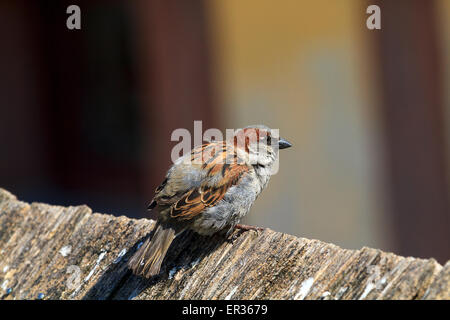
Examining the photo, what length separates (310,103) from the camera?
303 inches

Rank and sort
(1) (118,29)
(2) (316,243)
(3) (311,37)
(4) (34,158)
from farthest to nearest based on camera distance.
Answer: (4) (34,158)
(1) (118,29)
(3) (311,37)
(2) (316,243)

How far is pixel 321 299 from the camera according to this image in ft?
6.37

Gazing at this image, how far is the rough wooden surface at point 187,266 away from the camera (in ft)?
6.19

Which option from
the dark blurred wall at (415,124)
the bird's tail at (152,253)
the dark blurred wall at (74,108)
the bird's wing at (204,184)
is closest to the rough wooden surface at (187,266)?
the bird's tail at (152,253)

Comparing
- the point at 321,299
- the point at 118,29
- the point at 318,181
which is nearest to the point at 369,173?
the point at 318,181

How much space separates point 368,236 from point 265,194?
1212 millimetres

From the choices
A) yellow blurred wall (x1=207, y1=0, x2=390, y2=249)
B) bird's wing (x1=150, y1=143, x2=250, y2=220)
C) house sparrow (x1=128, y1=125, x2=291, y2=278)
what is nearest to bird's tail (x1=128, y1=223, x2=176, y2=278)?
house sparrow (x1=128, y1=125, x2=291, y2=278)

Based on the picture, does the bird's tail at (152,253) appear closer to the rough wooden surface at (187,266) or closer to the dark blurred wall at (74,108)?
the rough wooden surface at (187,266)

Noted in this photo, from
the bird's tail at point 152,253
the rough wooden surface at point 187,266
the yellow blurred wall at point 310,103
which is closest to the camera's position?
the rough wooden surface at point 187,266

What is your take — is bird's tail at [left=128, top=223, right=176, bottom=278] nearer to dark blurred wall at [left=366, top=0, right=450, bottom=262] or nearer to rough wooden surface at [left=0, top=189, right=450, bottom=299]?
rough wooden surface at [left=0, top=189, right=450, bottom=299]

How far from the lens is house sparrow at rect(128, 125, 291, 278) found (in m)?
3.03

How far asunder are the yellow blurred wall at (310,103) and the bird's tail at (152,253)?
4.75 metres

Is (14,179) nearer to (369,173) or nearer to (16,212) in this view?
(369,173)

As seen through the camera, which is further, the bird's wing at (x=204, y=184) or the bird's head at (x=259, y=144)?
the bird's head at (x=259, y=144)
